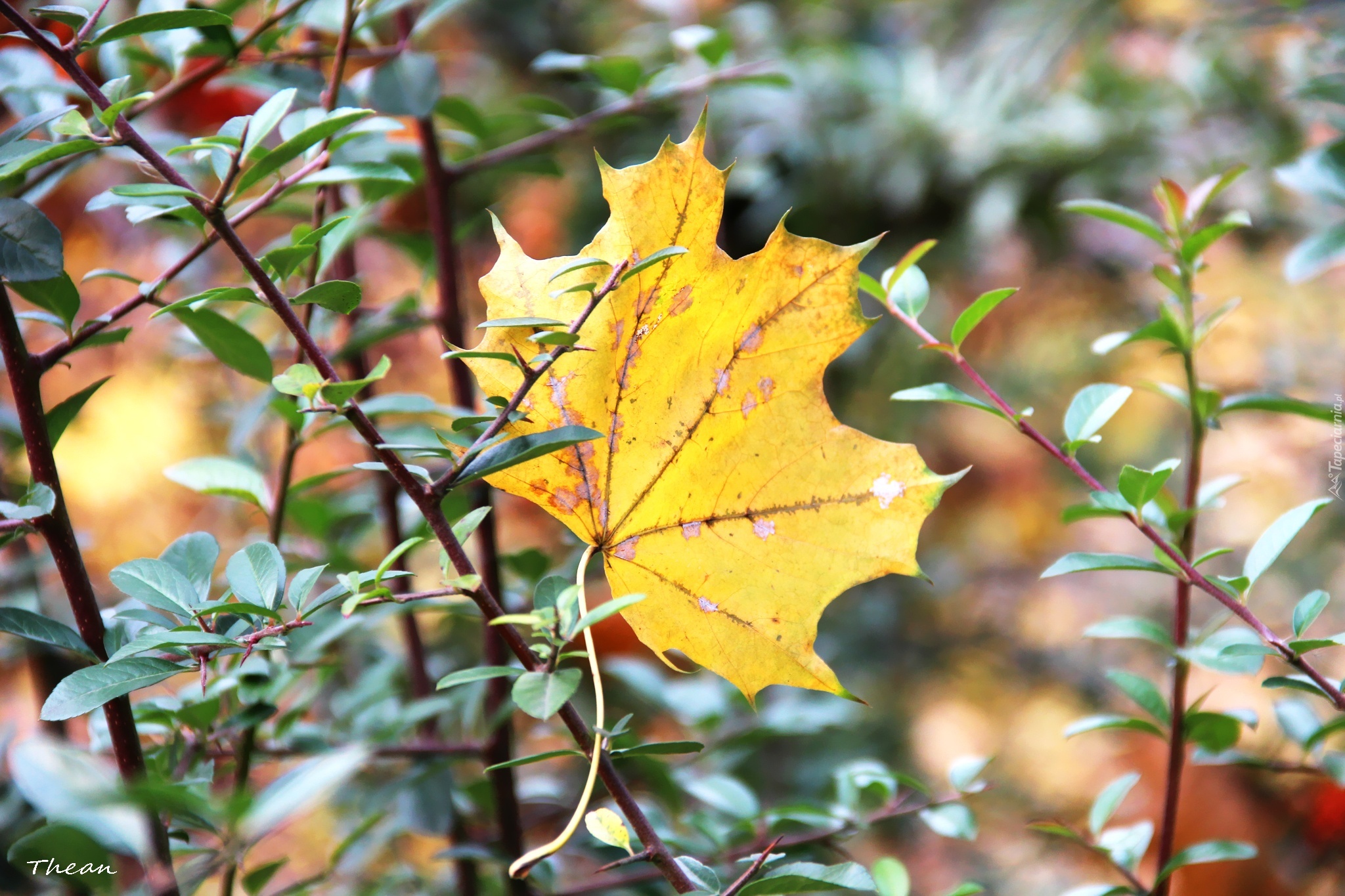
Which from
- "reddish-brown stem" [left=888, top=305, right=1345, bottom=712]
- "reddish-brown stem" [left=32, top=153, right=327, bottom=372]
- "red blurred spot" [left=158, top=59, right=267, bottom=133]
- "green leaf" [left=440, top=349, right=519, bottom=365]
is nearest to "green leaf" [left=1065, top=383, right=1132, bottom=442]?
"reddish-brown stem" [left=888, top=305, right=1345, bottom=712]

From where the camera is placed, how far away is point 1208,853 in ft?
1.32

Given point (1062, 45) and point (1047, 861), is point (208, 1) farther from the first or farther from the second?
point (1047, 861)

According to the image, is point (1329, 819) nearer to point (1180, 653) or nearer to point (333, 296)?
point (1180, 653)

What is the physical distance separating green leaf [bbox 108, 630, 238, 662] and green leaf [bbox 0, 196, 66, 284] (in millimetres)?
135

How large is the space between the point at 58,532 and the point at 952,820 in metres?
0.42

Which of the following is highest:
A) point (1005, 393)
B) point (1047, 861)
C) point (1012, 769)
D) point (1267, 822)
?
point (1005, 393)

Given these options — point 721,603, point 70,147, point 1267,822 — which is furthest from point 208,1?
point 1267,822

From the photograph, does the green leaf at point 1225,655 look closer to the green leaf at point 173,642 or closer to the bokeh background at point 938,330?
the bokeh background at point 938,330

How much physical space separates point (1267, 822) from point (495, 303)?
0.91 meters

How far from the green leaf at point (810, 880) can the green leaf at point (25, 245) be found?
33 cm

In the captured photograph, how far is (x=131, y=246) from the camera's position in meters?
1.33

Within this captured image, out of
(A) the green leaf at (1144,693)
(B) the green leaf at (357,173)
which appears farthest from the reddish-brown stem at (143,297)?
(A) the green leaf at (1144,693)

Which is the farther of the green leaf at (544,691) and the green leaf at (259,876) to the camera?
the green leaf at (259,876)

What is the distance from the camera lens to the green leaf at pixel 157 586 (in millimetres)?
308
